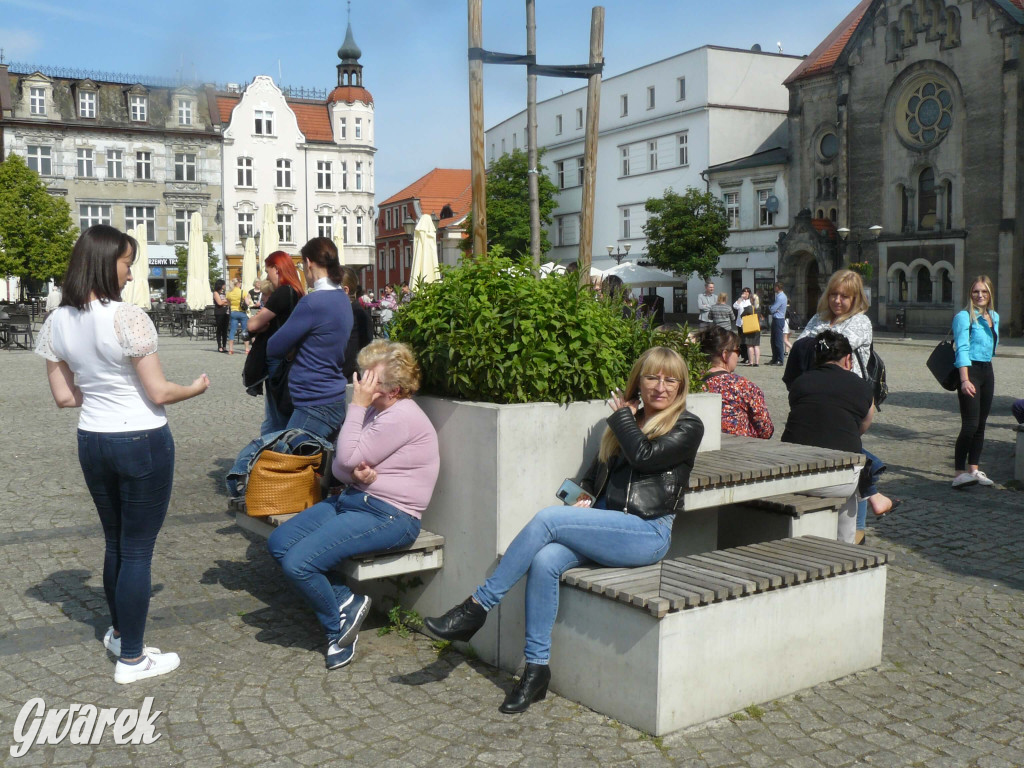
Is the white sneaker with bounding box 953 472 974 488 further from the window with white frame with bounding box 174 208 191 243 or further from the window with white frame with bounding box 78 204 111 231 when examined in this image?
the window with white frame with bounding box 174 208 191 243

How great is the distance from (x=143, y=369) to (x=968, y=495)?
693cm

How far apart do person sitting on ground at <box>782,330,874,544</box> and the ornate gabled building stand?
35197 mm

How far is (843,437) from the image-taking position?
614cm

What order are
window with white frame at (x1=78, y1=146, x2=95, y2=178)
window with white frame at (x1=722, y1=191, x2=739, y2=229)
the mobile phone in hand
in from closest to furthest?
1. the mobile phone in hand
2. window with white frame at (x1=722, y1=191, x2=739, y2=229)
3. window with white frame at (x1=78, y1=146, x2=95, y2=178)

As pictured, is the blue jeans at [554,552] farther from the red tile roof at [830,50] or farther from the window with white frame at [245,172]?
the window with white frame at [245,172]

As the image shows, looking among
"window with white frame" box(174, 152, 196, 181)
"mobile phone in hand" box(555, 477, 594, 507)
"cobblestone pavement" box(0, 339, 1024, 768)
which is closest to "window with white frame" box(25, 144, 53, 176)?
"window with white frame" box(174, 152, 196, 181)

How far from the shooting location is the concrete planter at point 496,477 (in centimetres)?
477

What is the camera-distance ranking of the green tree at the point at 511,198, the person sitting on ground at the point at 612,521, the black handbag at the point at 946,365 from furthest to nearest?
the green tree at the point at 511,198 → the black handbag at the point at 946,365 → the person sitting on ground at the point at 612,521

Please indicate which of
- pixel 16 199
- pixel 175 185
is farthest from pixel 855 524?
pixel 175 185

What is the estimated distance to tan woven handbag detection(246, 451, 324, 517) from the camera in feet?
17.9

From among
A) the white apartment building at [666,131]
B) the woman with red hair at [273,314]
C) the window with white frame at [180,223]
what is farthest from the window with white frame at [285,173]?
the woman with red hair at [273,314]

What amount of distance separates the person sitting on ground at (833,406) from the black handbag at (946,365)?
3.44 m

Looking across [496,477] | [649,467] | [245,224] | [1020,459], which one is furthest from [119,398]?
[245,224]

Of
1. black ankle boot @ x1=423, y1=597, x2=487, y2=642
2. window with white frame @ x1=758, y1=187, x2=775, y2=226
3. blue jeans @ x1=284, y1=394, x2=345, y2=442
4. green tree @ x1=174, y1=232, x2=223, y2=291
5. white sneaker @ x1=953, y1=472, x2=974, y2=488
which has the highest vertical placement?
window with white frame @ x1=758, y1=187, x2=775, y2=226
